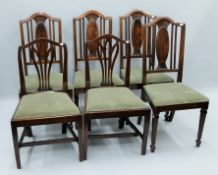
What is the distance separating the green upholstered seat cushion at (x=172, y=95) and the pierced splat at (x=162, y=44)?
280 mm

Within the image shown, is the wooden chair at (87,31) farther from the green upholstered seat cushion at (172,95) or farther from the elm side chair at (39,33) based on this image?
the green upholstered seat cushion at (172,95)

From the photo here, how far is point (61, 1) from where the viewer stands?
2883 millimetres

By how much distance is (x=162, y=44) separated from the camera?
2438 mm

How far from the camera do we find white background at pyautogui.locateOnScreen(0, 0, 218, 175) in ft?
6.77

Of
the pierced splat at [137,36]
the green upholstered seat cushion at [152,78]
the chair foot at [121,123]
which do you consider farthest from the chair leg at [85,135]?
the pierced splat at [137,36]

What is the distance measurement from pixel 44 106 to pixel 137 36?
1357 millimetres

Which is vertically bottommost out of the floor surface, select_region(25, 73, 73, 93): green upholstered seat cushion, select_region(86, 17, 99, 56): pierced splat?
the floor surface

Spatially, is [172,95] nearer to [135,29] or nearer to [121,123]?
[121,123]

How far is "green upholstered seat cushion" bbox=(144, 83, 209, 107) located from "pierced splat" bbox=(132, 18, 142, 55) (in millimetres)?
697

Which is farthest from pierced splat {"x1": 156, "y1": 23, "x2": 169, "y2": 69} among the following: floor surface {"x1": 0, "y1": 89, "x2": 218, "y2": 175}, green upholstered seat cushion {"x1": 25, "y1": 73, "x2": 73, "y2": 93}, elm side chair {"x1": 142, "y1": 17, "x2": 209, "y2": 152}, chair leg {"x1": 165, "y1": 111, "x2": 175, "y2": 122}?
green upholstered seat cushion {"x1": 25, "y1": 73, "x2": 73, "y2": 93}

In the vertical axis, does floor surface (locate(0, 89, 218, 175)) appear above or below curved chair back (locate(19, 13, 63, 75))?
below

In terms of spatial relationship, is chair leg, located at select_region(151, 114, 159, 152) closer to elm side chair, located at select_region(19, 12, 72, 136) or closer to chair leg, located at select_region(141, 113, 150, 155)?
chair leg, located at select_region(141, 113, 150, 155)
